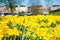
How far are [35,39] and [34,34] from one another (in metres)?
0.25

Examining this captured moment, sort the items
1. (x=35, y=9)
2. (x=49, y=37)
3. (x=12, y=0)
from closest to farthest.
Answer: (x=49, y=37) < (x=12, y=0) < (x=35, y=9)

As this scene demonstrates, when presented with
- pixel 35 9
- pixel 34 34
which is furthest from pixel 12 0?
pixel 34 34

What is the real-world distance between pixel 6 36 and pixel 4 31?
0.08m

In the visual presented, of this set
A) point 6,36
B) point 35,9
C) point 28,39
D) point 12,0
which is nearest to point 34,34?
point 28,39

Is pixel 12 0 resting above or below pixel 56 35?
below

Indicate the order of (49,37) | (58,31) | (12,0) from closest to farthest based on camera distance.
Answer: (49,37) < (58,31) < (12,0)

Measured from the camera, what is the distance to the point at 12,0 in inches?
1336

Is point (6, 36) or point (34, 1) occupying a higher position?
point (6, 36)

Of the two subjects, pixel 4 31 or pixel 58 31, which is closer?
pixel 4 31

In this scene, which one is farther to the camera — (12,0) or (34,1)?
(34,1)

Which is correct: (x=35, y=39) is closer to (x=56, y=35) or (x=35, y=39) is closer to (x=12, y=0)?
(x=56, y=35)

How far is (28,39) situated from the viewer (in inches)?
153

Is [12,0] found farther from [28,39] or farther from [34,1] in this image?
[28,39]

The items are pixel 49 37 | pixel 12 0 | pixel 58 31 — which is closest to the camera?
pixel 49 37
